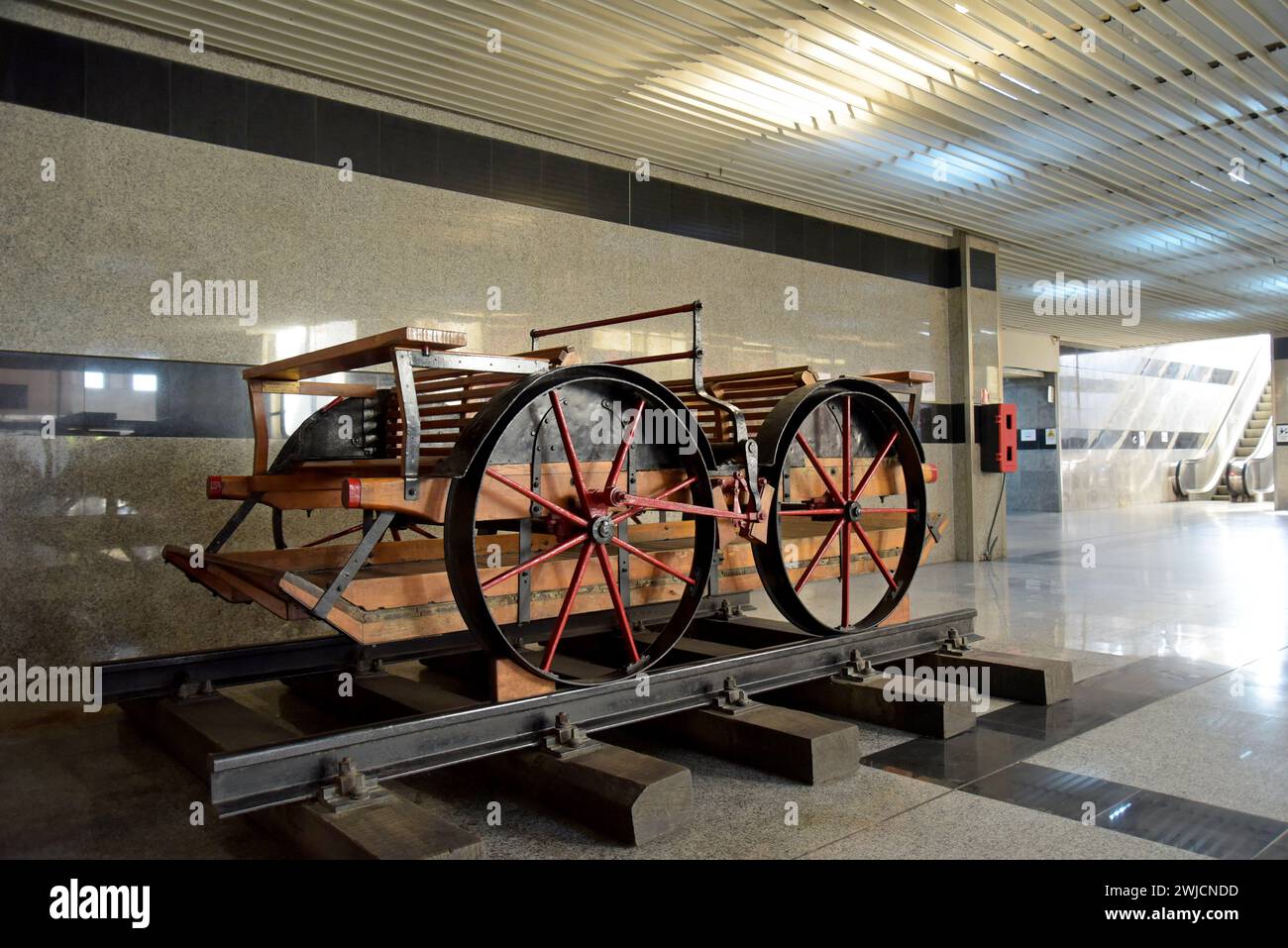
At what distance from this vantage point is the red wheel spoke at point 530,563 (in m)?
3.01

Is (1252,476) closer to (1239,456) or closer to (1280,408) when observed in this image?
(1239,456)

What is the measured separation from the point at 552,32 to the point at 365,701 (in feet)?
13.2

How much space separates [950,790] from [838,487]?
60.1 inches

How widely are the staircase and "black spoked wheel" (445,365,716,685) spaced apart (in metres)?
23.1

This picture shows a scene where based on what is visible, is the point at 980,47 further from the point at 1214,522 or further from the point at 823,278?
the point at 1214,522

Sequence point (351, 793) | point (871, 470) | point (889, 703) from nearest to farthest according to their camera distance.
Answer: point (351, 793) < point (889, 703) < point (871, 470)

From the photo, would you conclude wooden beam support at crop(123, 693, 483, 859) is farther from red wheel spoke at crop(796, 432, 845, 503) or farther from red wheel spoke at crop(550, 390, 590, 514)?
red wheel spoke at crop(796, 432, 845, 503)

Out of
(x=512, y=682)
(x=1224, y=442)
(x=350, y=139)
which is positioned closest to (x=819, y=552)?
(x=512, y=682)

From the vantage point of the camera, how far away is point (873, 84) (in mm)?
6445

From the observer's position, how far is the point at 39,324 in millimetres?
4875

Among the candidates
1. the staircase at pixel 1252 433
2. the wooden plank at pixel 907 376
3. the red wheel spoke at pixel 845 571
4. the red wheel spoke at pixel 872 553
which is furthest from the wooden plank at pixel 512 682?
the staircase at pixel 1252 433

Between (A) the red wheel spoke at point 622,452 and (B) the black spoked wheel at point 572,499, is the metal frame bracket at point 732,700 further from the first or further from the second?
(A) the red wheel spoke at point 622,452

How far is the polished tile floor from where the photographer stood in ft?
8.65
